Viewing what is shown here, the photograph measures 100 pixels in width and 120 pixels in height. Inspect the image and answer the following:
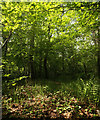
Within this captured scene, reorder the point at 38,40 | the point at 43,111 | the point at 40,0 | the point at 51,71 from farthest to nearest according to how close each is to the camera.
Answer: the point at 51,71 < the point at 38,40 < the point at 40,0 < the point at 43,111

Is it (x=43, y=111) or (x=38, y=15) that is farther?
(x=38, y=15)

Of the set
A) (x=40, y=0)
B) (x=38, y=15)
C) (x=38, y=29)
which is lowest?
(x=38, y=15)

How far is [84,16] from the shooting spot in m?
4.83

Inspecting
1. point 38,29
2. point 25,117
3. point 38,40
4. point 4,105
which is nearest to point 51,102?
point 25,117

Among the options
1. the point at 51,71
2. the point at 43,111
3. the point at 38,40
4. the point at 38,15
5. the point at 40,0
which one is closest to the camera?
the point at 43,111

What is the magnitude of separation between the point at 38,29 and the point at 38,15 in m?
5.07

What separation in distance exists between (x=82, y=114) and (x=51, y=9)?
5.10m

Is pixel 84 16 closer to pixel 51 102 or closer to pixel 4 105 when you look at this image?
pixel 51 102

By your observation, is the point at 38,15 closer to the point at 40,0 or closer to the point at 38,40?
the point at 40,0

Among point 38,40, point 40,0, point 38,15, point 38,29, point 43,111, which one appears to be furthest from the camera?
point 38,40

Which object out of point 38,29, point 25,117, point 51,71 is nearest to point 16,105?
point 25,117

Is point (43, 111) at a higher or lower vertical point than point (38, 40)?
lower

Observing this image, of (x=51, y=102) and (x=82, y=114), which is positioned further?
(x=51, y=102)

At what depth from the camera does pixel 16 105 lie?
174 inches
